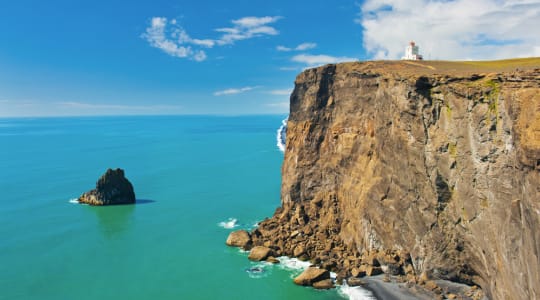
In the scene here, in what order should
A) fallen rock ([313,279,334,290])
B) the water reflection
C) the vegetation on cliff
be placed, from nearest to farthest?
the vegetation on cliff
fallen rock ([313,279,334,290])
the water reflection

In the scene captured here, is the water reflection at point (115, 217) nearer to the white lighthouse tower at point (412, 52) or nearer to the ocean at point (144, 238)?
the ocean at point (144, 238)

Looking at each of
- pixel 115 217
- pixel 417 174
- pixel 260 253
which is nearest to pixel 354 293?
pixel 417 174

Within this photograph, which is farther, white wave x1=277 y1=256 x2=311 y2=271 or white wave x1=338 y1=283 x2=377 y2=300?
white wave x1=277 y1=256 x2=311 y2=271

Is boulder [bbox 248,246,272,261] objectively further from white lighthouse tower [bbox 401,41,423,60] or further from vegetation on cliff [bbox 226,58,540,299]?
white lighthouse tower [bbox 401,41,423,60]

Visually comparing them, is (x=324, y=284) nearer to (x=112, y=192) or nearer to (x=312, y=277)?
(x=312, y=277)

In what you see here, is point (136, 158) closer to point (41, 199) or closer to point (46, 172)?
point (46, 172)

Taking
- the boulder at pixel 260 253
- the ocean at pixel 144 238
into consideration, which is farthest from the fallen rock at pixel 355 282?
the boulder at pixel 260 253

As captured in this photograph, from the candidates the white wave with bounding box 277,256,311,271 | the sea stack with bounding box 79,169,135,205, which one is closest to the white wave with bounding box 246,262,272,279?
the white wave with bounding box 277,256,311,271
